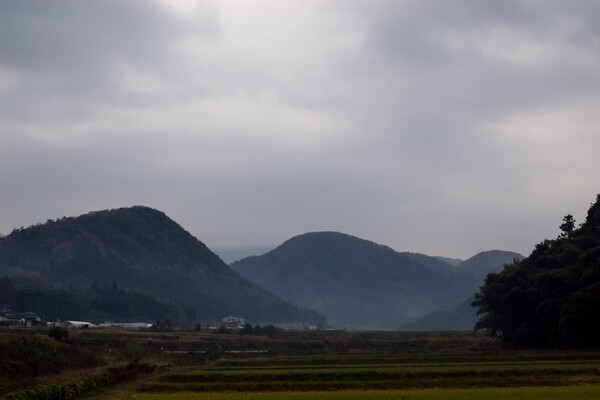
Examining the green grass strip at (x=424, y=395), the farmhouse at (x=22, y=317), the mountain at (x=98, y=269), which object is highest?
the mountain at (x=98, y=269)

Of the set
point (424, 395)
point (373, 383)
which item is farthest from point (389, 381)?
point (424, 395)

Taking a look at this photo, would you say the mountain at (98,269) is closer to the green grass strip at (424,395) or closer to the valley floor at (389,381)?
the valley floor at (389,381)

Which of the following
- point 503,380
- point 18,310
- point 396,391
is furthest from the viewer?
point 18,310

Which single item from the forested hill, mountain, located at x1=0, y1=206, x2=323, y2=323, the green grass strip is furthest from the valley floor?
mountain, located at x1=0, y1=206, x2=323, y2=323

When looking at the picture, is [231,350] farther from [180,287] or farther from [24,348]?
[180,287]

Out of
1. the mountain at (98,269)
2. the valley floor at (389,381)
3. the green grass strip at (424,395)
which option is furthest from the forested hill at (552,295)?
the mountain at (98,269)

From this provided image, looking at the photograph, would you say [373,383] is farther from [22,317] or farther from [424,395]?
[22,317]

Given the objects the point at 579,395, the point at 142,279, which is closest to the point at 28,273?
the point at 142,279

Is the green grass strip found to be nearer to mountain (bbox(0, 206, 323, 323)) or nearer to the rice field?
the rice field

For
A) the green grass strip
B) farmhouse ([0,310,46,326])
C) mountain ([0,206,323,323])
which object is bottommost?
the green grass strip

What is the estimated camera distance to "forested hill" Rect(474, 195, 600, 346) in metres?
51.9

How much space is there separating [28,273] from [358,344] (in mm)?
112718

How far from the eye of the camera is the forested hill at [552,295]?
170 ft

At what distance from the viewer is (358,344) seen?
75.5 metres
